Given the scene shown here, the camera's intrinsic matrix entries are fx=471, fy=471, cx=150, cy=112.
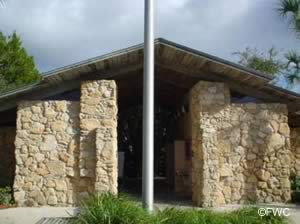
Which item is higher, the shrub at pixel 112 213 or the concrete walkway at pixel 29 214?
the shrub at pixel 112 213

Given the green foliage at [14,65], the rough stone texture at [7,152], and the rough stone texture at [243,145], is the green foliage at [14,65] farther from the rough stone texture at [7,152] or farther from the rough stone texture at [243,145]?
the rough stone texture at [243,145]

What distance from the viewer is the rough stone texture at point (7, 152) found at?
16.8 metres

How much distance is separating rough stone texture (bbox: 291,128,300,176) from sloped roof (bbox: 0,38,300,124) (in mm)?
1761

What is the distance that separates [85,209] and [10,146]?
9039 mm

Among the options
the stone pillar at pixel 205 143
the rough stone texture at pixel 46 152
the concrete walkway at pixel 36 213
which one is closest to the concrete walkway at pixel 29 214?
the concrete walkway at pixel 36 213

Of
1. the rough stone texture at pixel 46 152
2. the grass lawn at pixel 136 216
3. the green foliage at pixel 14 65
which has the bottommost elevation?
the grass lawn at pixel 136 216

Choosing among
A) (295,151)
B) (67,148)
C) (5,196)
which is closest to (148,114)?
(67,148)

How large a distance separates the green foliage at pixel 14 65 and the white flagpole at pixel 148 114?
2059 centimetres

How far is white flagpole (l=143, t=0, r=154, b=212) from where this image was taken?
31.7ft

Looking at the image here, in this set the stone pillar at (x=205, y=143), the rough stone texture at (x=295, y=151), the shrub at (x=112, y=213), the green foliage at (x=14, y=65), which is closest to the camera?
the shrub at (x=112, y=213)

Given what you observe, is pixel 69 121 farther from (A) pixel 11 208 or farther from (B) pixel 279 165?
(B) pixel 279 165

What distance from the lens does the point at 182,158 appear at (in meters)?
18.1

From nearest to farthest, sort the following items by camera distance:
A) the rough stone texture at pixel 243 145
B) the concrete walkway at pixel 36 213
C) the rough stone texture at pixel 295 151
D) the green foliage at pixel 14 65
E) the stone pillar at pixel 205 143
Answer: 1. the concrete walkway at pixel 36 213
2. the stone pillar at pixel 205 143
3. the rough stone texture at pixel 243 145
4. the rough stone texture at pixel 295 151
5. the green foliage at pixel 14 65

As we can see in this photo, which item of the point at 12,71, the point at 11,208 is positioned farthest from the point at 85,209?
the point at 12,71
